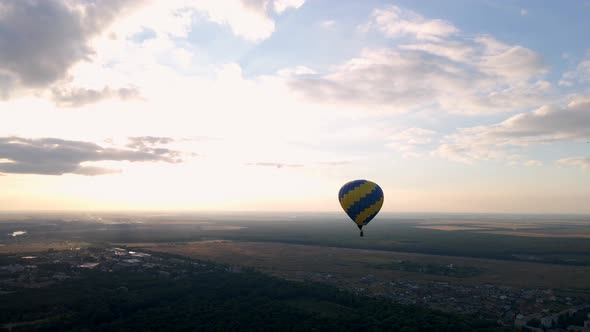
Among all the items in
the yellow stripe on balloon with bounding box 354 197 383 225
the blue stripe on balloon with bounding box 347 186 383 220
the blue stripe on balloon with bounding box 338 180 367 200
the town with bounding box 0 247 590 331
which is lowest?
the town with bounding box 0 247 590 331

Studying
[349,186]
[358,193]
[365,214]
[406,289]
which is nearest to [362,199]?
[358,193]

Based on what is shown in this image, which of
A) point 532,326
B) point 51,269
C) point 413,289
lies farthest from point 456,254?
point 51,269

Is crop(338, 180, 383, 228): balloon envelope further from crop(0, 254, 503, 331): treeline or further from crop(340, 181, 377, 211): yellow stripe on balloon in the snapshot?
crop(0, 254, 503, 331): treeline

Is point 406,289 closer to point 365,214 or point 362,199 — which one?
point 365,214

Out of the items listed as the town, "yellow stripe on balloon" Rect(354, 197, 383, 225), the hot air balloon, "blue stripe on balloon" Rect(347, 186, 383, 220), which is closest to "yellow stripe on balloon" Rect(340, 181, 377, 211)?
the hot air balloon

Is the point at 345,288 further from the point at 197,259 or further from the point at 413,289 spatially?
the point at 197,259

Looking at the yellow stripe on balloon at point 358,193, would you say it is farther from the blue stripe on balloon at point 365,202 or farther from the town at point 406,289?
the town at point 406,289
